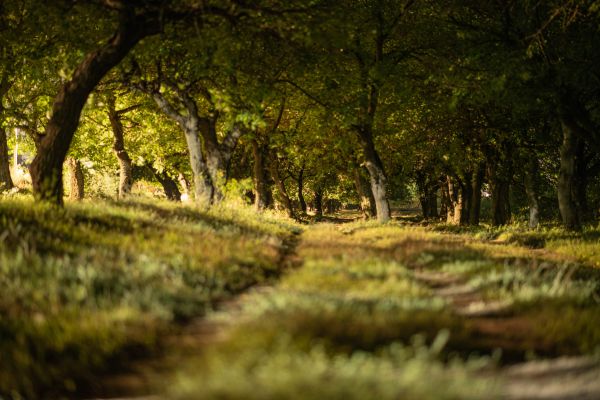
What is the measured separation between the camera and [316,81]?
829 inches

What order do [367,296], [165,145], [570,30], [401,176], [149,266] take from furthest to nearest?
1. [401,176]
2. [165,145]
3. [570,30]
4. [149,266]
5. [367,296]

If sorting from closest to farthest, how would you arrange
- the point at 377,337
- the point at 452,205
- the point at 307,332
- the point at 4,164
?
the point at 307,332 < the point at 377,337 < the point at 4,164 < the point at 452,205

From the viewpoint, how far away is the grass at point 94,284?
145 inches

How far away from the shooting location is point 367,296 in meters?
5.40

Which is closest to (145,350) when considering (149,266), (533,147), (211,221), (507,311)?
(149,266)

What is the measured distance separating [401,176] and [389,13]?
1833 cm

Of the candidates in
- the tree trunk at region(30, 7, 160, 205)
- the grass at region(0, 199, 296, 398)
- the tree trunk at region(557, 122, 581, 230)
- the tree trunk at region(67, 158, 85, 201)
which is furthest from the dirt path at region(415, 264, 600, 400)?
the tree trunk at region(67, 158, 85, 201)

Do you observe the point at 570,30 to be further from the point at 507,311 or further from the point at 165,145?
the point at 165,145

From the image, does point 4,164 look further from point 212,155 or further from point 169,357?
point 169,357

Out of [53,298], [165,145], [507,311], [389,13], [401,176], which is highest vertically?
[389,13]

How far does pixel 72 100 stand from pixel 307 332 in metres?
9.17

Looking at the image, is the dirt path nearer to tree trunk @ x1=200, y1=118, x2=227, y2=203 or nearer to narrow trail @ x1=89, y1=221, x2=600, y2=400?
narrow trail @ x1=89, y1=221, x2=600, y2=400

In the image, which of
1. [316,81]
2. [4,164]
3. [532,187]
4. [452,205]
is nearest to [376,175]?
[316,81]

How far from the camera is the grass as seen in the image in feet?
12.1
